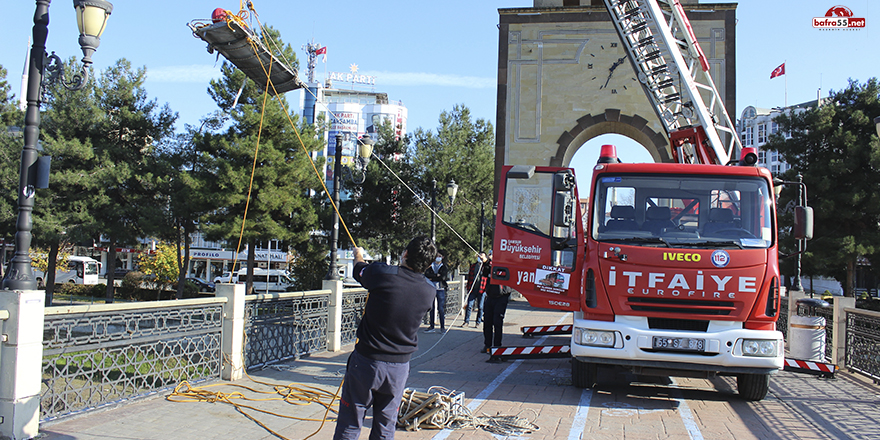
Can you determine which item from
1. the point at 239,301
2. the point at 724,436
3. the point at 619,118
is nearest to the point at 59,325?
the point at 239,301

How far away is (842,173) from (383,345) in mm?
28668

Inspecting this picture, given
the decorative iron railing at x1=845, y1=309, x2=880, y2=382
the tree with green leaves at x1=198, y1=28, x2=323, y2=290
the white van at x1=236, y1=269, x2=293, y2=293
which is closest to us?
the decorative iron railing at x1=845, y1=309, x2=880, y2=382

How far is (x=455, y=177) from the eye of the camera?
35.3 metres

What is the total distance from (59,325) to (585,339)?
215 inches

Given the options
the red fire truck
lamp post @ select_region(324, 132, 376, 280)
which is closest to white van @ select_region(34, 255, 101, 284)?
lamp post @ select_region(324, 132, 376, 280)

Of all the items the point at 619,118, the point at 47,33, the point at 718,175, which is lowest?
the point at 718,175

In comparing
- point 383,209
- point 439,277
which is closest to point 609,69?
point 383,209

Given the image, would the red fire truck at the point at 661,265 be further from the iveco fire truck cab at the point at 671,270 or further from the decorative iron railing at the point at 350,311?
the decorative iron railing at the point at 350,311

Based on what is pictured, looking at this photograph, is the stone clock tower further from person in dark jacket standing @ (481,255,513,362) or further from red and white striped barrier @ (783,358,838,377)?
red and white striped barrier @ (783,358,838,377)

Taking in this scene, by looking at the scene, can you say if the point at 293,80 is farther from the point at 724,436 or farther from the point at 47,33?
the point at 724,436

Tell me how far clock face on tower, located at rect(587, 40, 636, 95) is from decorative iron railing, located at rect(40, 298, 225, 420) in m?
20.0

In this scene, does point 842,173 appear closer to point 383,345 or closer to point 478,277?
point 478,277

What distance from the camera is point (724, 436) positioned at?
6086 millimetres

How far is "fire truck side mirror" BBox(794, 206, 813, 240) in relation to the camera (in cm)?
767
